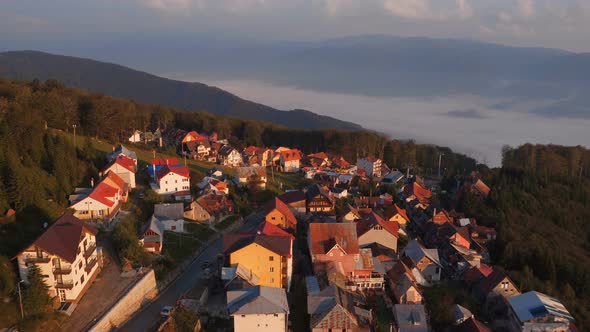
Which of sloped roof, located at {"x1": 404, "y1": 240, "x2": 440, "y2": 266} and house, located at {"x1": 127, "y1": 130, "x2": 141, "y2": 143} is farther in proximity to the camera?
house, located at {"x1": 127, "y1": 130, "x2": 141, "y2": 143}

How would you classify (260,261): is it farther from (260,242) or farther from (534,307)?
(534,307)

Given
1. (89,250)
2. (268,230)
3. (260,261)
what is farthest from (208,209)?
(89,250)

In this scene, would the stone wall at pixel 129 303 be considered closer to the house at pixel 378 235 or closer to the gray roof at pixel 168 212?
the gray roof at pixel 168 212

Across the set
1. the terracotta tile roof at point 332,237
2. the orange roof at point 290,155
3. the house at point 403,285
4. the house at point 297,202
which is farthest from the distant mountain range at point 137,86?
the house at point 403,285

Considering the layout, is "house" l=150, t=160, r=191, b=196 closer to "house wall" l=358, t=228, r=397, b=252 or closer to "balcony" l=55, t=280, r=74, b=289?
"house wall" l=358, t=228, r=397, b=252

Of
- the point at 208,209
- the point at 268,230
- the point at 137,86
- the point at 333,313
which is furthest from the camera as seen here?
the point at 137,86

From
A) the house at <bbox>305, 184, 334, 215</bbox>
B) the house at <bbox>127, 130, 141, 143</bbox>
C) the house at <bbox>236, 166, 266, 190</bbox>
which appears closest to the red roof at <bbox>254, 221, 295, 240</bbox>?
the house at <bbox>305, 184, 334, 215</bbox>
